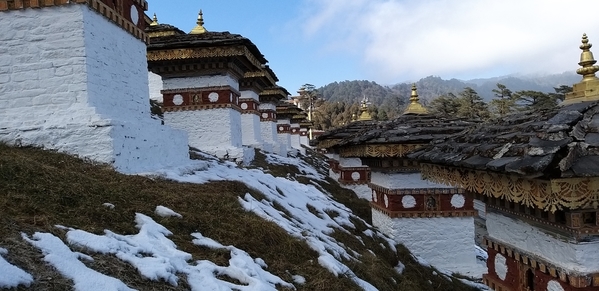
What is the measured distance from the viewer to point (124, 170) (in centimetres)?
671

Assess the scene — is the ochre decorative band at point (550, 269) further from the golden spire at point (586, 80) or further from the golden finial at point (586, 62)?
the golden finial at point (586, 62)

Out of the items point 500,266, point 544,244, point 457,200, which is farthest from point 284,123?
point 544,244

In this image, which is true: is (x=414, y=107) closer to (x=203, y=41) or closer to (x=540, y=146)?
(x=203, y=41)

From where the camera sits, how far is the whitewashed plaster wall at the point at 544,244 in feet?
13.0

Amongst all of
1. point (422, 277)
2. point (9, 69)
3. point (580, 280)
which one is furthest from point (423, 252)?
point (9, 69)

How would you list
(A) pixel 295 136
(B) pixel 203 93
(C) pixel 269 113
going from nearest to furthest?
(B) pixel 203 93, (C) pixel 269 113, (A) pixel 295 136

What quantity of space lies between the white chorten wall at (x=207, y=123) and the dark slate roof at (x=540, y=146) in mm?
8689

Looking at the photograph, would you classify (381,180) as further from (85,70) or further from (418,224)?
(85,70)

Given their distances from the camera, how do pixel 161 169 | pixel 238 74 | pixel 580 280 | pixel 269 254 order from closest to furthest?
1. pixel 580 280
2. pixel 269 254
3. pixel 161 169
4. pixel 238 74

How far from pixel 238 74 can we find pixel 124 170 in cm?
A: 784

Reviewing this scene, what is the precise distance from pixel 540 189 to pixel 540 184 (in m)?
0.05

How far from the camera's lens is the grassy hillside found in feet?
10.8

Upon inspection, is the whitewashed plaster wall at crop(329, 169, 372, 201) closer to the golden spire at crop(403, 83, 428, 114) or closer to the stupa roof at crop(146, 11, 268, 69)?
the golden spire at crop(403, 83, 428, 114)

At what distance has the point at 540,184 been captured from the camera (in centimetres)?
354
